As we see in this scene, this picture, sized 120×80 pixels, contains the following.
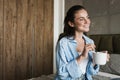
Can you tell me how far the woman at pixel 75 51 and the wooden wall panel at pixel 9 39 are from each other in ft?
6.34

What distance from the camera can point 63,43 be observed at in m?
1.38

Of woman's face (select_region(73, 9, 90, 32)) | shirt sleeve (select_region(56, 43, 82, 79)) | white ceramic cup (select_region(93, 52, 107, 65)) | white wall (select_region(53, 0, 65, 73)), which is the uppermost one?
white wall (select_region(53, 0, 65, 73))

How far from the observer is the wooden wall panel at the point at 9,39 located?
10.5 ft

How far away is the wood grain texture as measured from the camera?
126 inches

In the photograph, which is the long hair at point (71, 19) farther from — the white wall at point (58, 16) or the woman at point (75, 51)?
the white wall at point (58, 16)

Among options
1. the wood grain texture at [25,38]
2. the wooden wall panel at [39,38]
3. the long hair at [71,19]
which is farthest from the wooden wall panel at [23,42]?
the long hair at [71,19]

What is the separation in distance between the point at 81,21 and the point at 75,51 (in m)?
0.24

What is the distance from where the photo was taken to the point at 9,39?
3.24 metres

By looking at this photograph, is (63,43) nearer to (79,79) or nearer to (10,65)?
(79,79)

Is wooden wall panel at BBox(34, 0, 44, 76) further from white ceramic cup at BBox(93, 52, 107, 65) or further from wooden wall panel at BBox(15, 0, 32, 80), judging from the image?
white ceramic cup at BBox(93, 52, 107, 65)

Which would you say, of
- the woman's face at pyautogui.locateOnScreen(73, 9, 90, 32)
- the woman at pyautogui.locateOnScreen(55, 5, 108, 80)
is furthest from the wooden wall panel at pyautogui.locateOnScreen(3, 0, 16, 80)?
the woman's face at pyautogui.locateOnScreen(73, 9, 90, 32)

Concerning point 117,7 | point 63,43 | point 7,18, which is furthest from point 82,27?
point 7,18

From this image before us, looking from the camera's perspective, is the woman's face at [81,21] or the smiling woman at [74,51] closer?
the smiling woman at [74,51]

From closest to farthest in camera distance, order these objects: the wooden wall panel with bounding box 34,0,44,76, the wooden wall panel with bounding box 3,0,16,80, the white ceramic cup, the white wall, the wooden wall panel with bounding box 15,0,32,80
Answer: the white ceramic cup < the wooden wall panel with bounding box 3,0,16,80 < the wooden wall panel with bounding box 15,0,32,80 < the wooden wall panel with bounding box 34,0,44,76 < the white wall
